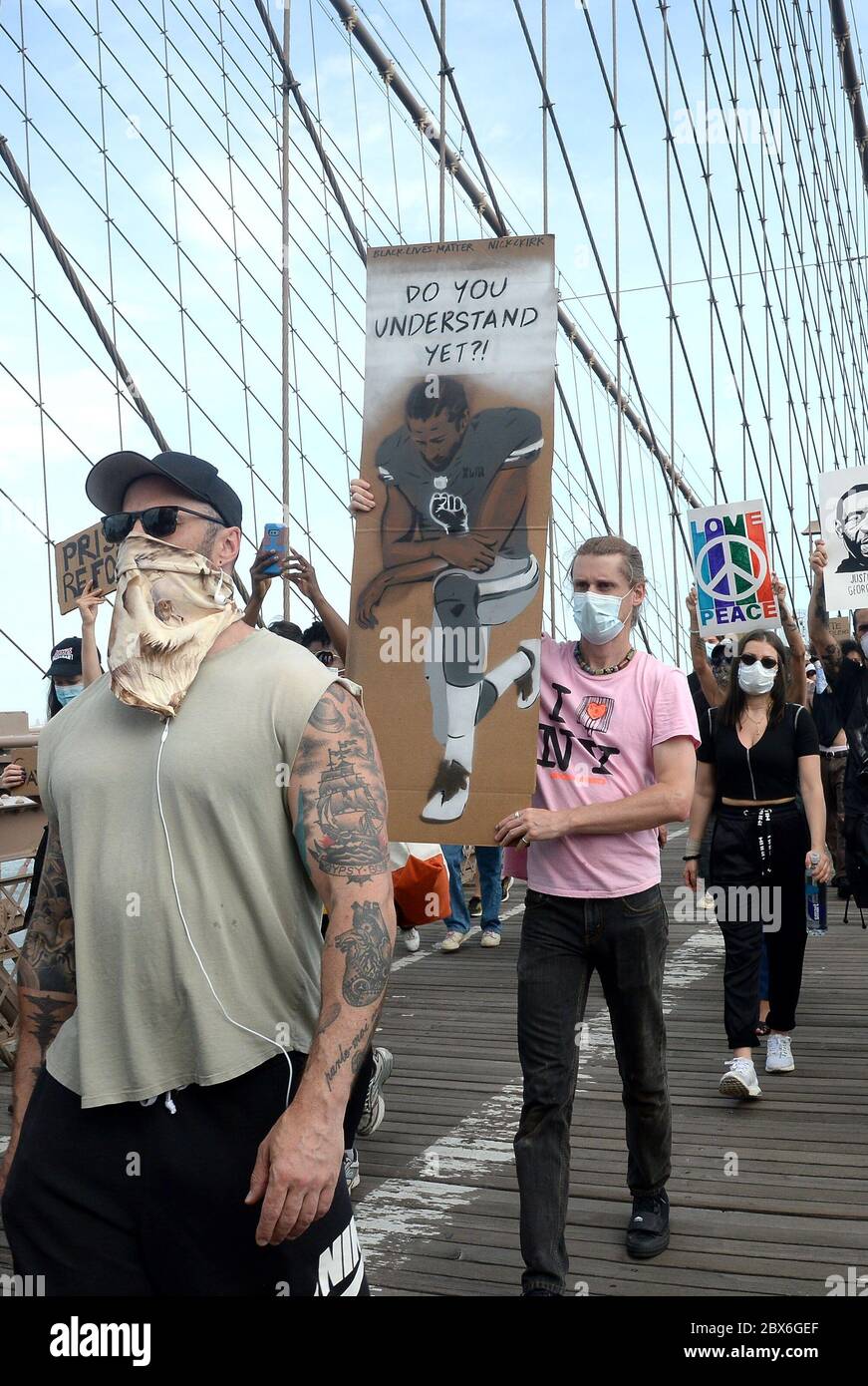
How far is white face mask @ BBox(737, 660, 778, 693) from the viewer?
4082 millimetres

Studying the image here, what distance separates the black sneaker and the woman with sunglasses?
42.4 inches

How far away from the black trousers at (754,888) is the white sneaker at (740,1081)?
0.06m

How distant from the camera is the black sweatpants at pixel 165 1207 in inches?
53.4

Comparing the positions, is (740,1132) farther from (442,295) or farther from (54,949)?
(54,949)

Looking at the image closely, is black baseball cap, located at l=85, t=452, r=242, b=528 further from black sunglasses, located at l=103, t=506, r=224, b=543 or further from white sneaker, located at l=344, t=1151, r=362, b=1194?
white sneaker, located at l=344, t=1151, r=362, b=1194

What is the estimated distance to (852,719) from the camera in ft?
14.6

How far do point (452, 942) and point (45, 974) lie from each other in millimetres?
5052

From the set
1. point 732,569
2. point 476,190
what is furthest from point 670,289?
point 732,569

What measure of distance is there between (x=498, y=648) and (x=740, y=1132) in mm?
1729

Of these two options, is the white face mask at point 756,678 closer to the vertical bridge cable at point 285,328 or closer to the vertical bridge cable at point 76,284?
the vertical bridge cable at point 285,328

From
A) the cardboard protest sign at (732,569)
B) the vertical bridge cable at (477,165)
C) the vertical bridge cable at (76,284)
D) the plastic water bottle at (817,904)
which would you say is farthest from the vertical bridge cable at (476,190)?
the plastic water bottle at (817,904)
